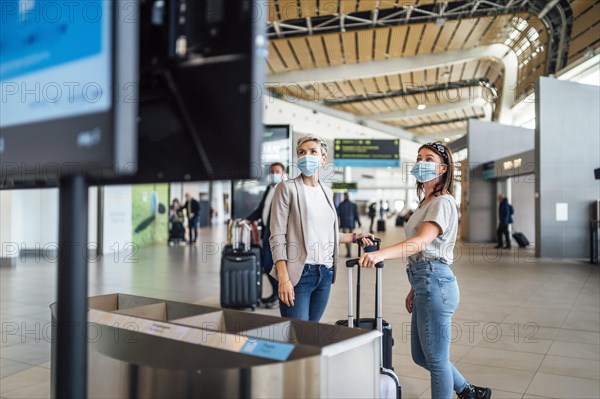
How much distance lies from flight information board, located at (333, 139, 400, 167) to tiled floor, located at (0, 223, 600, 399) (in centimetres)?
1258

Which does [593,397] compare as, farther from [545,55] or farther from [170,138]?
[545,55]

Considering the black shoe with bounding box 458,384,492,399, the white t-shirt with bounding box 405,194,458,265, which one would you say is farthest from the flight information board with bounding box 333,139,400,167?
the white t-shirt with bounding box 405,194,458,265

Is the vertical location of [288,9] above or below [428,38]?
below

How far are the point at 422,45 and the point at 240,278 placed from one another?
625 inches

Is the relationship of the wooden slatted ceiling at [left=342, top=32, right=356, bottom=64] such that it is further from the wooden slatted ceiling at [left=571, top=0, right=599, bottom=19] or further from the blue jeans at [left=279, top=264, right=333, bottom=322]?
the blue jeans at [left=279, top=264, right=333, bottom=322]

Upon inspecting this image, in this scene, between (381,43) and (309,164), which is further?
(381,43)

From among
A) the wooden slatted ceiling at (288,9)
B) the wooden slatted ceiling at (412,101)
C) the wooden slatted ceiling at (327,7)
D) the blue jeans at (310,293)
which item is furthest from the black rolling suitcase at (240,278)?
the wooden slatted ceiling at (412,101)

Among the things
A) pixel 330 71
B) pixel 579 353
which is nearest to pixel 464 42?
pixel 330 71

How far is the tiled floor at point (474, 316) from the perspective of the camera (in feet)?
12.9

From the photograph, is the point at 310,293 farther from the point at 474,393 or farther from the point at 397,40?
the point at 397,40

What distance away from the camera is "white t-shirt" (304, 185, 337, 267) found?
2.97m

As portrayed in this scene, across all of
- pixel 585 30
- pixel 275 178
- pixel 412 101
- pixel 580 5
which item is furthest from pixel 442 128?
pixel 275 178

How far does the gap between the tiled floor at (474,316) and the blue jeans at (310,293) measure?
3.55ft

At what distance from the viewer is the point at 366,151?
24.6 metres
